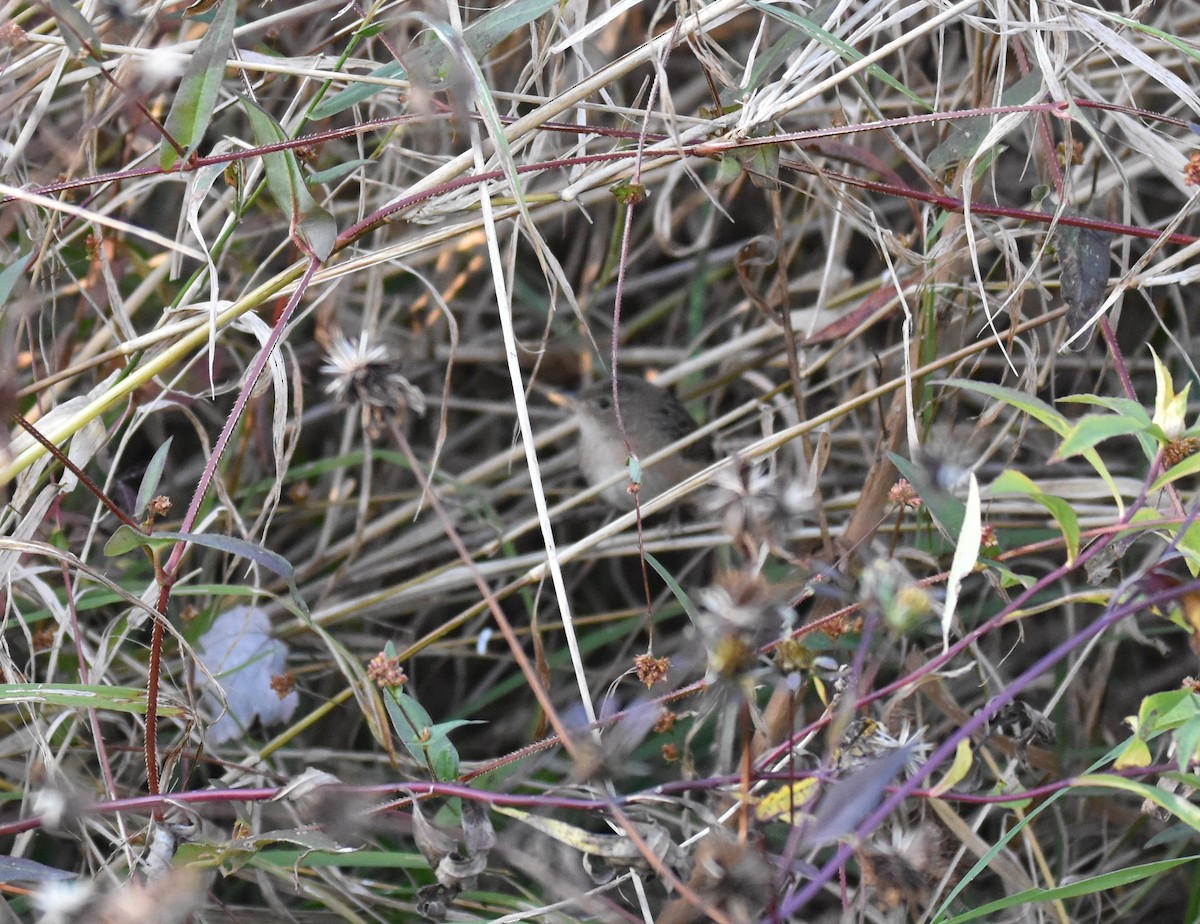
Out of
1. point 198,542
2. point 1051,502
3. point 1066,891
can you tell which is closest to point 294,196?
point 198,542

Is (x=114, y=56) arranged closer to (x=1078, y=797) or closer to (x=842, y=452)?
(x=842, y=452)

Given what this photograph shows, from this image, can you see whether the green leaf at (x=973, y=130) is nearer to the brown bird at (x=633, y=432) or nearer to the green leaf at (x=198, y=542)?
the green leaf at (x=198, y=542)

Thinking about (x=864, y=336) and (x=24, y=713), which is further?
(x=864, y=336)

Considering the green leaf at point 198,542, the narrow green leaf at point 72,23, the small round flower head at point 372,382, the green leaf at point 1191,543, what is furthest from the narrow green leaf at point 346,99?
the green leaf at point 1191,543

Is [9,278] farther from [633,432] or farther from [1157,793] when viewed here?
[633,432]

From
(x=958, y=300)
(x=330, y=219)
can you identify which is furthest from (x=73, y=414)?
(x=958, y=300)

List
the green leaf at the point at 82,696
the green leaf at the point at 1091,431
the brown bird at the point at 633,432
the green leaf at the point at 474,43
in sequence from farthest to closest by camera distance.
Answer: the brown bird at the point at 633,432, the green leaf at the point at 474,43, the green leaf at the point at 82,696, the green leaf at the point at 1091,431
